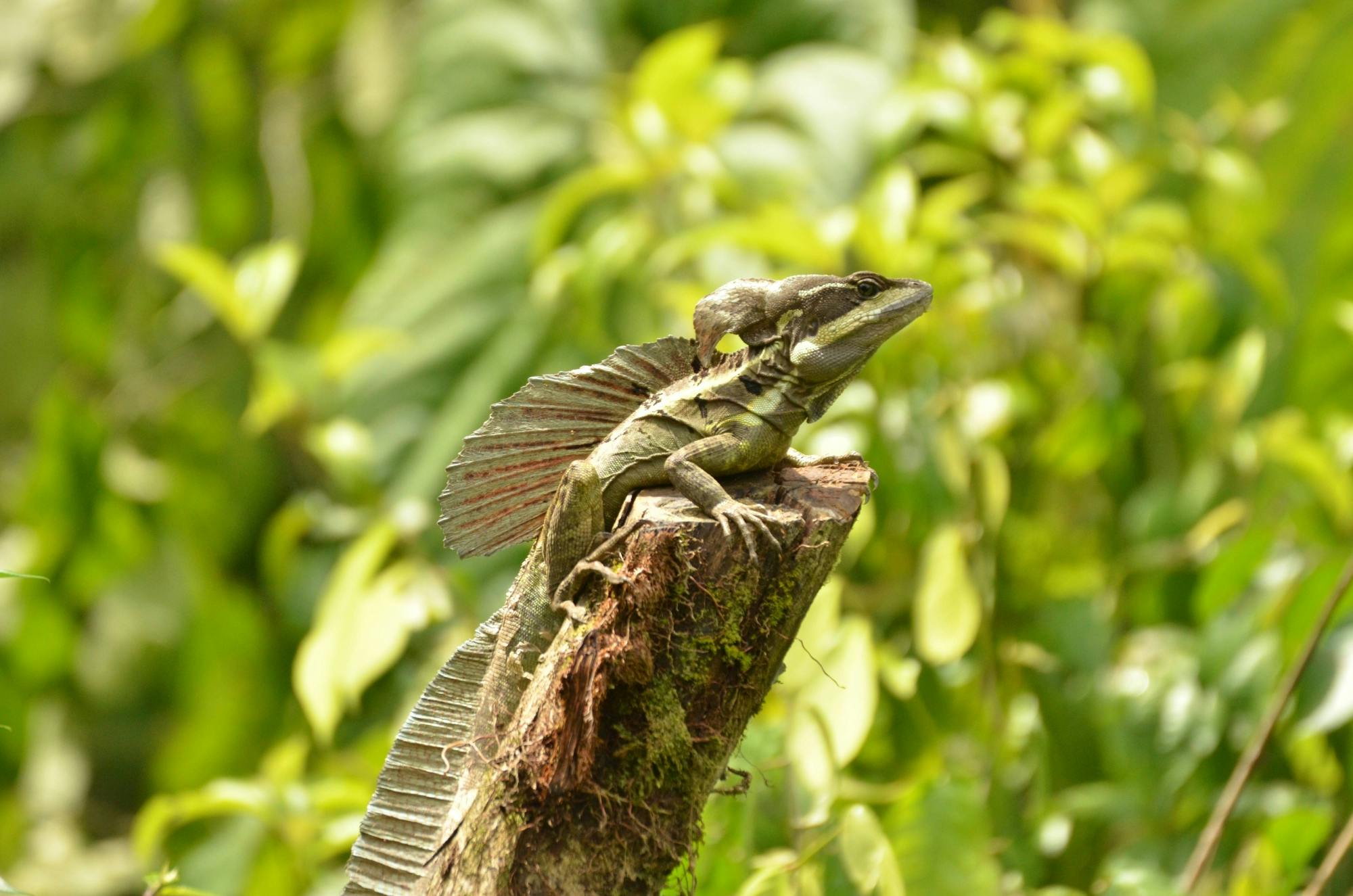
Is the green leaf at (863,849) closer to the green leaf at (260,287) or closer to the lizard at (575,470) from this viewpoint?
the lizard at (575,470)

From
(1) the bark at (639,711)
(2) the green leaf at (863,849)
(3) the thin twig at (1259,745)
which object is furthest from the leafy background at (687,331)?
(1) the bark at (639,711)

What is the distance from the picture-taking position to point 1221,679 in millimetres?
3162

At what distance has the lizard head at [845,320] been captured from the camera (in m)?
2.07

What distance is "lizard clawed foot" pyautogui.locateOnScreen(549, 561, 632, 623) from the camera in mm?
1765

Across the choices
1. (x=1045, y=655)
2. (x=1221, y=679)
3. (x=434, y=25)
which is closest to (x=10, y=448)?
(x=434, y=25)

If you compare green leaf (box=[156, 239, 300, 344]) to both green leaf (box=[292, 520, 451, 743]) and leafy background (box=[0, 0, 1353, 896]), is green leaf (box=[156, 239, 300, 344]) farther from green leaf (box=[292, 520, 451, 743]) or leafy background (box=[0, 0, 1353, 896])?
green leaf (box=[292, 520, 451, 743])

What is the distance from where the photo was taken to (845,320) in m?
2.09

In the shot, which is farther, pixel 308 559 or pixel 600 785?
pixel 308 559

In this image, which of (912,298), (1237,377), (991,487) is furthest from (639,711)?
(1237,377)

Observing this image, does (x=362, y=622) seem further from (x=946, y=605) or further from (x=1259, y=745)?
(x=1259, y=745)

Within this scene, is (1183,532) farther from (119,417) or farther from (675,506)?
(119,417)

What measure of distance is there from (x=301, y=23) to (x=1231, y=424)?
171 inches

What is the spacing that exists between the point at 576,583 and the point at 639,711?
206mm

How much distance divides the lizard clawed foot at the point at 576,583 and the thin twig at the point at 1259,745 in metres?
1.54
